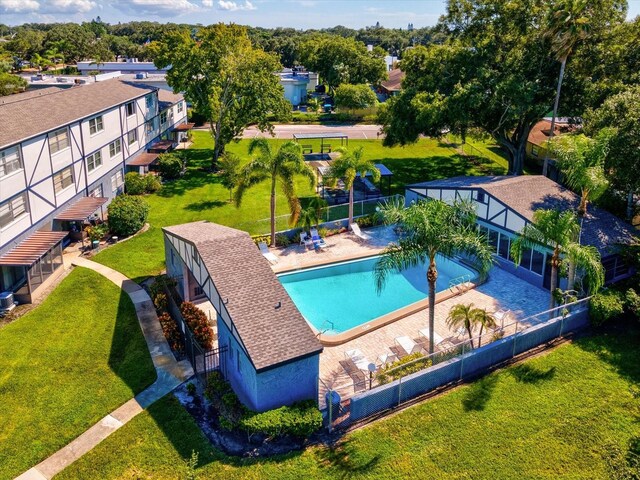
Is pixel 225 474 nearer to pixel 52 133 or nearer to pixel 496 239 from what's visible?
pixel 496 239

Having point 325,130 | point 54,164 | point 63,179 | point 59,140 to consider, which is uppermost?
point 59,140

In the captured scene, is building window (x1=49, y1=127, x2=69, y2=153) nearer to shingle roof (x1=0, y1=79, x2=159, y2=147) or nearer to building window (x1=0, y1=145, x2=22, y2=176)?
shingle roof (x1=0, y1=79, x2=159, y2=147)

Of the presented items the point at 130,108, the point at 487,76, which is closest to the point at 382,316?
the point at 487,76

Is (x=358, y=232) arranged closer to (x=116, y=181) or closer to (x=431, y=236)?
(x=431, y=236)

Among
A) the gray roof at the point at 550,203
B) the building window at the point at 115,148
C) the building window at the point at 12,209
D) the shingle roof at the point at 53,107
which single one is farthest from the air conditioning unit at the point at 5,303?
the gray roof at the point at 550,203

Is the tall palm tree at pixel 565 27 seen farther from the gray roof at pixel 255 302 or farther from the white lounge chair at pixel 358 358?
the gray roof at pixel 255 302

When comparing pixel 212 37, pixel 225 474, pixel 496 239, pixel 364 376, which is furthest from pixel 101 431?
pixel 212 37

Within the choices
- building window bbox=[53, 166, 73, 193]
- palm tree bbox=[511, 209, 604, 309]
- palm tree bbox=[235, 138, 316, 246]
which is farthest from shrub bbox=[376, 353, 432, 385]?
building window bbox=[53, 166, 73, 193]
